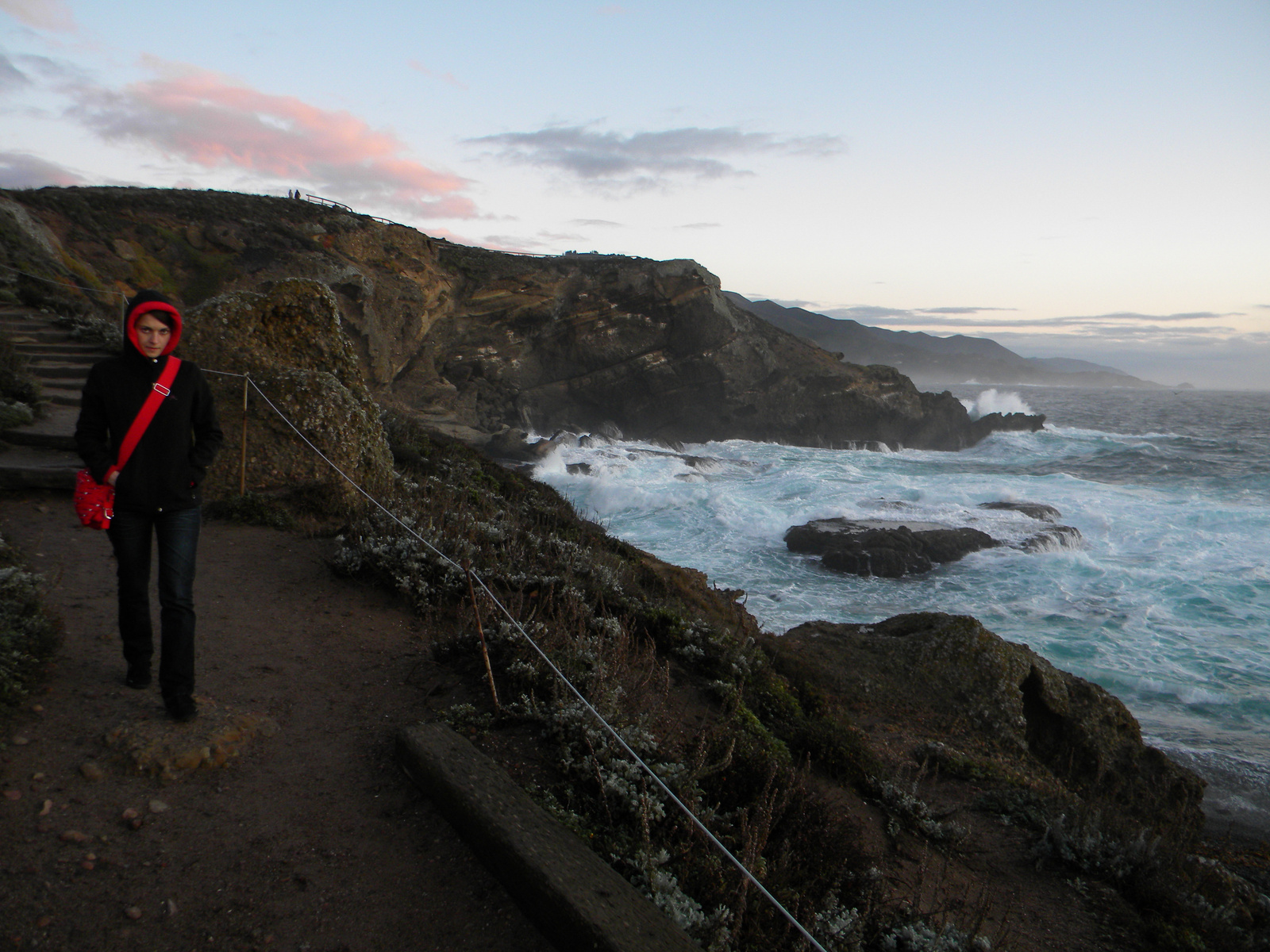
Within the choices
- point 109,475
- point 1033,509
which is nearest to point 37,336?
point 109,475

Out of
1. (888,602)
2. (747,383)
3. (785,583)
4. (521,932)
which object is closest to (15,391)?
(521,932)

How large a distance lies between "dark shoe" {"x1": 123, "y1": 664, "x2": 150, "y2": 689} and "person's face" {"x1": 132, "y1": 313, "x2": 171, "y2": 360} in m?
1.63

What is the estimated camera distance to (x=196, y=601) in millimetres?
4988

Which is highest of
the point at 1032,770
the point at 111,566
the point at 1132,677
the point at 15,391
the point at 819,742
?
the point at 15,391

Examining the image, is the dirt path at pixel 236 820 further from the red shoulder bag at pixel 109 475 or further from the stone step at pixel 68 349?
the stone step at pixel 68 349

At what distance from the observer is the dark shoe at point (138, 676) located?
3.60 meters

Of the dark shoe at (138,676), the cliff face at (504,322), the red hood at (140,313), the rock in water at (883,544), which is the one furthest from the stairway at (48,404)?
the rock in water at (883,544)

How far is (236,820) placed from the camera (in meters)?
2.94

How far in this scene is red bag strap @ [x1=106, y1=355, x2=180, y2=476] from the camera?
3156mm

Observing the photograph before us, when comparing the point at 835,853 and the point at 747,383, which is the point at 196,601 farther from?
the point at 747,383

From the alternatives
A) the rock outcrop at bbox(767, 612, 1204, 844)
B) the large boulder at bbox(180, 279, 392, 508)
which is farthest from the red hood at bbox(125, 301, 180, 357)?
the rock outcrop at bbox(767, 612, 1204, 844)

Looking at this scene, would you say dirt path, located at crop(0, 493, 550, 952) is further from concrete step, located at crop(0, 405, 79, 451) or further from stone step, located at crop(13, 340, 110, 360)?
stone step, located at crop(13, 340, 110, 360)

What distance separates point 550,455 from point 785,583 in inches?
683

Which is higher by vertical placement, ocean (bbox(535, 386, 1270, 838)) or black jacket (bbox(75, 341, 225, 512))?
black jacket (bbox(75, 341, 225, 512))
